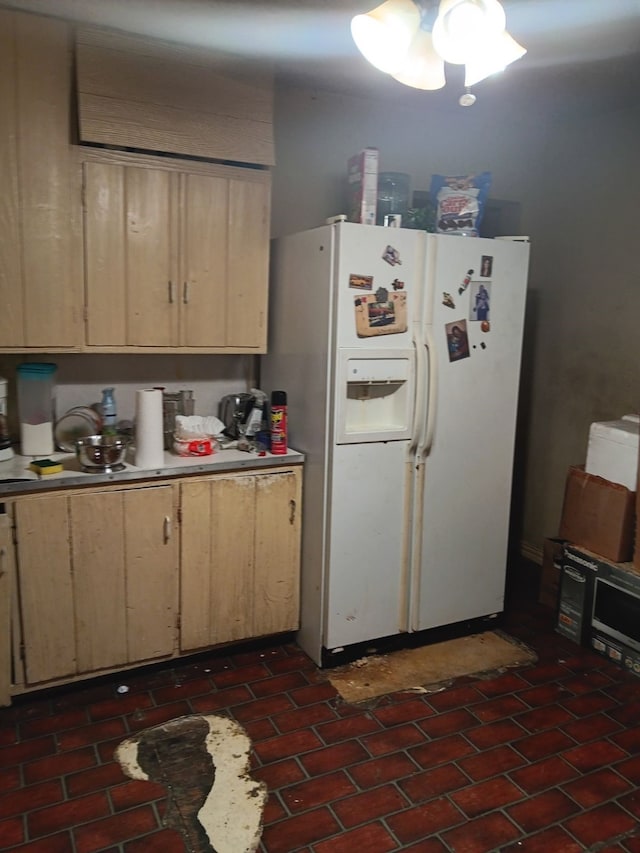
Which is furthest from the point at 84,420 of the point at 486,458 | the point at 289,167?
the point at 486,458

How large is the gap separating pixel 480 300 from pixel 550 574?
1.47 metres

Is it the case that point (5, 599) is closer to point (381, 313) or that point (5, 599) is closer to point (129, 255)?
point (129, 255)

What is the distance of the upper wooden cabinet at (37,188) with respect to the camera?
7.50 ft

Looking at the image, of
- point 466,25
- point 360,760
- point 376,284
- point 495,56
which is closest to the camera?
point 466,25

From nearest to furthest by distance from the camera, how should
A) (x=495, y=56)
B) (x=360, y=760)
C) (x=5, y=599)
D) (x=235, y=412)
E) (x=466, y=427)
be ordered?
(x=495, y=56), (x=360, y=760), (x=5, y=599), (x=466, y=427), (x=235, y=412)

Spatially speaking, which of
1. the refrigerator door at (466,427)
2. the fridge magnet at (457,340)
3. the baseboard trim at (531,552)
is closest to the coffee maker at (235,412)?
the refrigerator door at (466,427)

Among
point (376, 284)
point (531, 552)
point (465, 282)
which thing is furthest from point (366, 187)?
point (531, 552)

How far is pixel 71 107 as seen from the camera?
2.37 metres

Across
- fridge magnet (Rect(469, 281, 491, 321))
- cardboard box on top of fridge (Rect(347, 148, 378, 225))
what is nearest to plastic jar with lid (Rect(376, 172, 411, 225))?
cardboard box on top of fridge (Rect(347, 148, 378, 225))

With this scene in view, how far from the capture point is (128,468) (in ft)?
8.19

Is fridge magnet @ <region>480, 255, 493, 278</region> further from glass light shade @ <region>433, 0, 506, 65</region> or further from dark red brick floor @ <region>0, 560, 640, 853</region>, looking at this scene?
dark red brick floor @ <region>0, 560, 640, 853</region>

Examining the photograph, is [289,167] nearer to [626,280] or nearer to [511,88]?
[511,88]

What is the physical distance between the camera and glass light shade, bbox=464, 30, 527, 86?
5.49ft

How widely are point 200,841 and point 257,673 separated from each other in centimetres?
87
